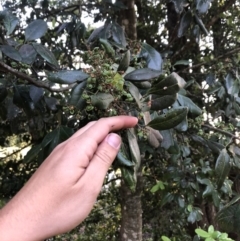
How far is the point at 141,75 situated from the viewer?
28.8 inches

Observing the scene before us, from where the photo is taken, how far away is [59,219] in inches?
23.7

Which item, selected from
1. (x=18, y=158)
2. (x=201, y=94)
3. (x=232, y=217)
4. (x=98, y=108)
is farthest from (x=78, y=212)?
(x=18, y=158)

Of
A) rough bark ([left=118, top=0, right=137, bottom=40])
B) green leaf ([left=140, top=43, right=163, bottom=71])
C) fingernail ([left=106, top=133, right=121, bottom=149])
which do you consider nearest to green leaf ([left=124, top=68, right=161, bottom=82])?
fingernail ([left=106, top=133, right=121, bottom=149])

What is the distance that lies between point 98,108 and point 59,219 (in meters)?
0.20

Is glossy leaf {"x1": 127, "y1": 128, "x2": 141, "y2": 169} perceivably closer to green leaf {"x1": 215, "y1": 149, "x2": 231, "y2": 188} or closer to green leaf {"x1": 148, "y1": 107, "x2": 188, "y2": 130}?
green leaf {"x1": 148, "y1": 107, "x2": 188, "y2": 130}

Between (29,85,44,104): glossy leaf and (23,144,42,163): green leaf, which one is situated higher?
(29,85,44,104): glossy leaf

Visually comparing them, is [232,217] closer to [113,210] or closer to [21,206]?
[21,206]

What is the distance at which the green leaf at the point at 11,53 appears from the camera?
0.89 m

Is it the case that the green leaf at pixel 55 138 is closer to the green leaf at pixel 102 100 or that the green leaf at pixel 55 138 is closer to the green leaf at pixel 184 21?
the green leaf at pixel 102 100

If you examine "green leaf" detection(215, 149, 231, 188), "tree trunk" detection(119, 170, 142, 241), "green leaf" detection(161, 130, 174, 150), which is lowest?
"tree trunk" detection(119, 170, 142, 241)

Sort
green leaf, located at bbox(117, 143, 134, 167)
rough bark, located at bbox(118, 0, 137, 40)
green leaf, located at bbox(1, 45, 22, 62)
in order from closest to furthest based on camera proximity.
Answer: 1. green leaf, located at bbox(117, 143, 134, 167)
2. green leaf, located at bbox(1, 45, 22, 62)
3. rough bark, located at bbox(118, 0, 137, 40)

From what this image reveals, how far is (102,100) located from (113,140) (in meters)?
0.07

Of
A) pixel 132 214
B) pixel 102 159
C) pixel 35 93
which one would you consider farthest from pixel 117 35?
pixel 132 214

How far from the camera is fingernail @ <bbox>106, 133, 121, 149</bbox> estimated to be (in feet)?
2.14
